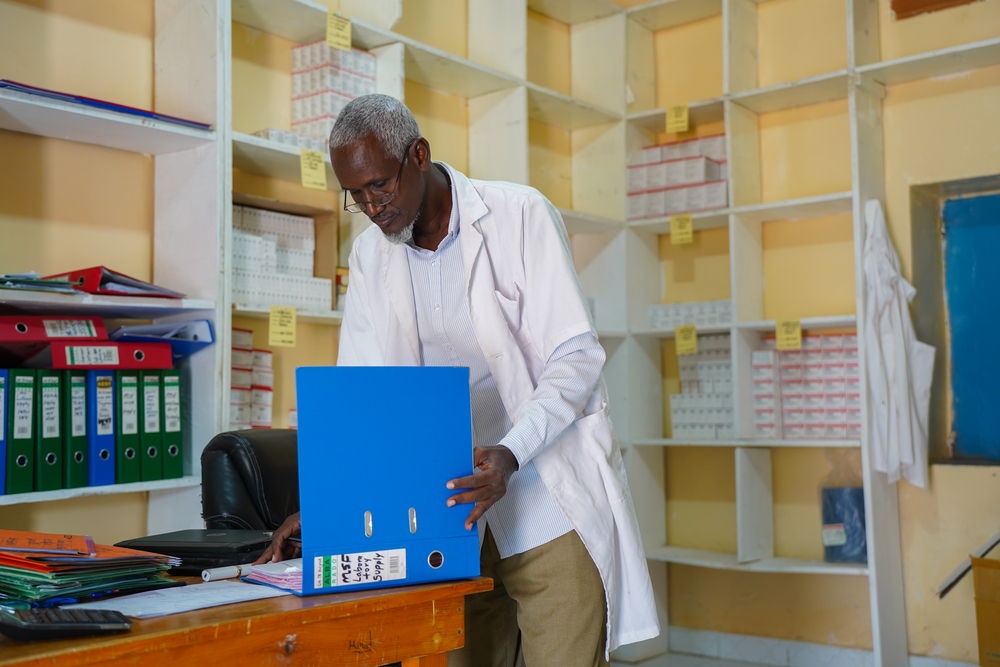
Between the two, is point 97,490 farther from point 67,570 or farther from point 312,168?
point 67,570

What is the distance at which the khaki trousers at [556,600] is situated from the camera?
5.61 feet

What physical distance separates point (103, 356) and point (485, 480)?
1479mm

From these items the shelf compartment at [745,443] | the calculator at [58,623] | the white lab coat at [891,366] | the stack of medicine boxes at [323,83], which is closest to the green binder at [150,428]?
the stack of medicine boxes at [323,83]

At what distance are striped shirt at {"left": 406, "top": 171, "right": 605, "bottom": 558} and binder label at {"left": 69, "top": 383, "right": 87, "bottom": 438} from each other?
1.10m

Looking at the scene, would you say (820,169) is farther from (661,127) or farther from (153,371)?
(153,371)

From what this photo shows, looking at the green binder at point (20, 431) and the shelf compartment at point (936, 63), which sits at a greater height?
the shelf compartment at point (936, 63)

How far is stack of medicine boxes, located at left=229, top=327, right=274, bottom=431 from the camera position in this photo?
10.2ft

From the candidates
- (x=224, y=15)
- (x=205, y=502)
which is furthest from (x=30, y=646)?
(x=224, y=15)

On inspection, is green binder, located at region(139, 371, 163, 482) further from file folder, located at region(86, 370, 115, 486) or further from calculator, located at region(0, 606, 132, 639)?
calculator, located at region(0, 606, 132, 639)

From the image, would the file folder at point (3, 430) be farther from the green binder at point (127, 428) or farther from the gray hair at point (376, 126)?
the gray hair at point (376, 126)

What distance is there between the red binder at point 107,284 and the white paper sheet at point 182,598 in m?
1.29

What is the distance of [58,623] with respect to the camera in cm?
111

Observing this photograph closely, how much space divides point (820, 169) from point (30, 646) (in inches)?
144

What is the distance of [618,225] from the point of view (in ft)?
14.1
